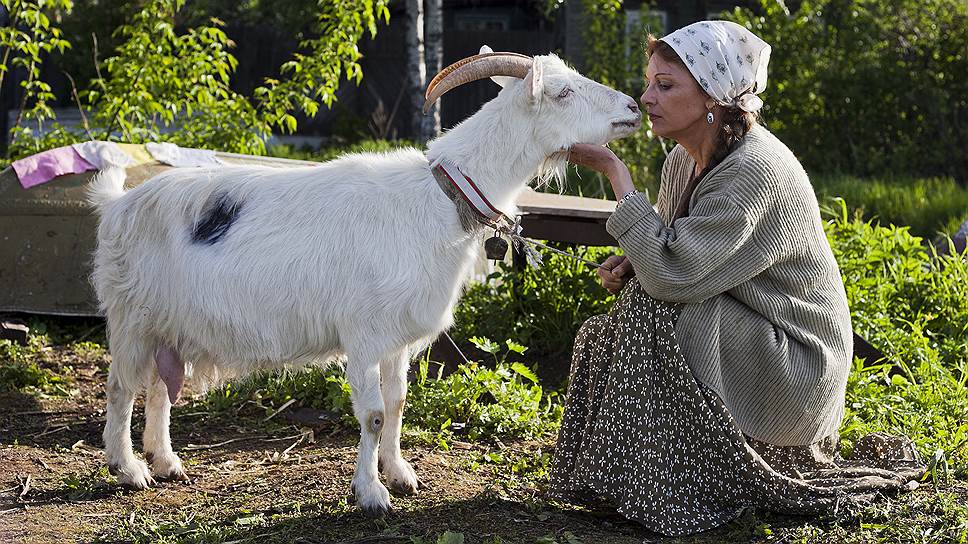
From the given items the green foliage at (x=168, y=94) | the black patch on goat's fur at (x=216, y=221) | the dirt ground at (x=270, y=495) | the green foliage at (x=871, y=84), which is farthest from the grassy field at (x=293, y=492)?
the green foliage at (x=871, y=84)

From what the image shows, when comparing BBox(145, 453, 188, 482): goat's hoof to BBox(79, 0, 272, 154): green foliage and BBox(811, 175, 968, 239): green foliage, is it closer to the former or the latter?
BBox(79, 0, 272, 154): green foliage

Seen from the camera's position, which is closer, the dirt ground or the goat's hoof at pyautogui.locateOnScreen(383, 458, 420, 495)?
the dirt ground

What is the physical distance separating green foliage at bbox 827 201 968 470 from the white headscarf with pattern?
61.1 inches

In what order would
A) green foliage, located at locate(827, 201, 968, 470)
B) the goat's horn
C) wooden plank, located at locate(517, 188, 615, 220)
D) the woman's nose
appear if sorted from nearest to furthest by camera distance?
the woman's nose, the goat's horn, green foliage, located at locate(827, 201, 968, 470), wooden plank, located at locate(517, 188, 615, 220)

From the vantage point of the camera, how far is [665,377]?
10.9 feet

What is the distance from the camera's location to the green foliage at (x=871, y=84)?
40.1 feet

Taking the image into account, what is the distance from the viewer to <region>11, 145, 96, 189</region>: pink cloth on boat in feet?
18.7

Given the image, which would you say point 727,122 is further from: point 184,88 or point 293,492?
point 184,88

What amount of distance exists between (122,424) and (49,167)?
2336 millimetres

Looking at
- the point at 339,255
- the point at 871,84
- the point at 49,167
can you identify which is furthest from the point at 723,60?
the point at 871,84

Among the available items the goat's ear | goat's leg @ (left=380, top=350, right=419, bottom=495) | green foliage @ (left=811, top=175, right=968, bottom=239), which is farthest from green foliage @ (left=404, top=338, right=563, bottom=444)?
green foliage @ (left=811, top=175, right=968, bottom=239)

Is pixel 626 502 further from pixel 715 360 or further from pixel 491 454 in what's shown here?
pixel 491 454

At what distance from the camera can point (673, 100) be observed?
3.39 m

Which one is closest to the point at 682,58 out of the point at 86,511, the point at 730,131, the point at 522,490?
the point at 730,131
